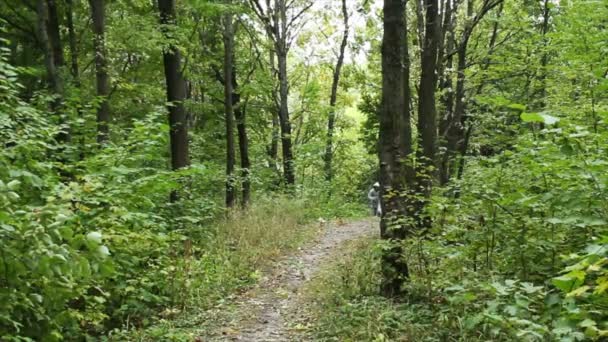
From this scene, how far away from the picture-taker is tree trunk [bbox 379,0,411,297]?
6.23 metres

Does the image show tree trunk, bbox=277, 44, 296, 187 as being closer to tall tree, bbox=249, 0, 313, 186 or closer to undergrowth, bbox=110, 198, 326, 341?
tall tree, bbox=249, 0, 313, 186

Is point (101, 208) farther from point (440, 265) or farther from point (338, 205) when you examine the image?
point (338, 205)

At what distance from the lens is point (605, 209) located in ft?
11.0

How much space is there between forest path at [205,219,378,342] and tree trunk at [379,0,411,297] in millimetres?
1404

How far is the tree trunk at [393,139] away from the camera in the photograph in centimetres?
623

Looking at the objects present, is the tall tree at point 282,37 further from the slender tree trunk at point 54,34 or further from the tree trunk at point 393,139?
the tree trunk at point 393,139

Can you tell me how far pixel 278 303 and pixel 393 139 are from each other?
3.01m

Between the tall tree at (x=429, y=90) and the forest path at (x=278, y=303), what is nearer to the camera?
the forest path at (x=278, y=303)

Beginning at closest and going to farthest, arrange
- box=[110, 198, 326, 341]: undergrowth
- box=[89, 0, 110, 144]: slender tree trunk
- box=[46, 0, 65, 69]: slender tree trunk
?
box=[110, 198, 326, 341]: undergrowth → box=[89, 0, 110, 144]: slender tree trunk → box=[46, 0, 65, 69]: slender tree trunk

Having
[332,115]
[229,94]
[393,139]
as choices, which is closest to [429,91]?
[393,139]

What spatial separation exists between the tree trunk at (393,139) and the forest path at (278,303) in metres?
1.40

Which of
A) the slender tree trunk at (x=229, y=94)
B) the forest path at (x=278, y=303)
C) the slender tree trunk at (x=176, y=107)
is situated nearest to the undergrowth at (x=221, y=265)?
the forest path at (x=278, y=303)

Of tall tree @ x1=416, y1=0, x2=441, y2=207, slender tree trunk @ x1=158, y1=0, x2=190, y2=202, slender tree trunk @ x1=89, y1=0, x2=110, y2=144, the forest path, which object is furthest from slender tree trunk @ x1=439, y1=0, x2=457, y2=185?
slender tree trunk @ x1=89, y1=0, x2=110, y2=144

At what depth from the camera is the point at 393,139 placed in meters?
6.31
